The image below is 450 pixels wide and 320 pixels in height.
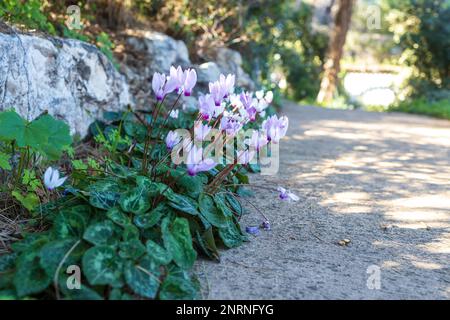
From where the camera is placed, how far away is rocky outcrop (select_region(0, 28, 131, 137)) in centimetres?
326

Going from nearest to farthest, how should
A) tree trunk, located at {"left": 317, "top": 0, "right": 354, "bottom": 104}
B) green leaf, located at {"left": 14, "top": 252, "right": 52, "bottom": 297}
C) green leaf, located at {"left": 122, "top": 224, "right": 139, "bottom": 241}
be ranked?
1. green leaf, located at {"left": 14, "top": 252, "right": 52, "bottom": 297}
2. green leaf, located at {"left": 122, "top": 224, "right": 139, "bottom": 241}
3. tree trunk, located at {"left": 317, "top": 0, "right": 354, "bottom": 104}

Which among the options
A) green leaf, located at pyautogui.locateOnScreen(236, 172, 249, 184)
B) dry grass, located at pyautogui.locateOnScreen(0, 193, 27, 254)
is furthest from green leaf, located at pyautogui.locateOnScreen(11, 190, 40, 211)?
green leaf, located at pyautogui.locateOnScreen(236, 172, 249, 184)

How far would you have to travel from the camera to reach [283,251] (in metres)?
2.48

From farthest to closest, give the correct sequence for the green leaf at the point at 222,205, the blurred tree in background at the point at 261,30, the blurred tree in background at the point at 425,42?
the blurred tree in background at the point at 425,42
the blurred tree in background at the point at 261,30
the green leaf at the point at 222,205

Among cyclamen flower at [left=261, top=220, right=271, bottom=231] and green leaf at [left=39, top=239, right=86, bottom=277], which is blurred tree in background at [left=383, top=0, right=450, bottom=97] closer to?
cyclamen flower at [left=261, top=220, right=271, bottom=231]

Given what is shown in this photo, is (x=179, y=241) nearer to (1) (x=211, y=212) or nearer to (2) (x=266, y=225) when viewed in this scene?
(1) (x=211, y=212)

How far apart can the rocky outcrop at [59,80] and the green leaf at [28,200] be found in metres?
0.85

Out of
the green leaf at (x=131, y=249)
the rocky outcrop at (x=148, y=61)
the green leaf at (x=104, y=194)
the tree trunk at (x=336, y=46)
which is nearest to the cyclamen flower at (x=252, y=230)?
the green leaf at (x=104, y=194)

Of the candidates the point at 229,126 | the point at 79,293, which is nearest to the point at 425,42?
the point at 229,126

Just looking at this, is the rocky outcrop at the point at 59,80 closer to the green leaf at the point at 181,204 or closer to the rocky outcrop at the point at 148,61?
the rocky outcrop at the point at 148,61

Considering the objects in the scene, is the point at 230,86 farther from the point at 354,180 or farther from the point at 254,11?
the point at 254,11

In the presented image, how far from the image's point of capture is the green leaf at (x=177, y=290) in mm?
1904

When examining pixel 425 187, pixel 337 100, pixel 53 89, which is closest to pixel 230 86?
pixel 53 89

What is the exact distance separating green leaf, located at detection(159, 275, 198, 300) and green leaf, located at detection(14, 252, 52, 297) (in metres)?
0.40
